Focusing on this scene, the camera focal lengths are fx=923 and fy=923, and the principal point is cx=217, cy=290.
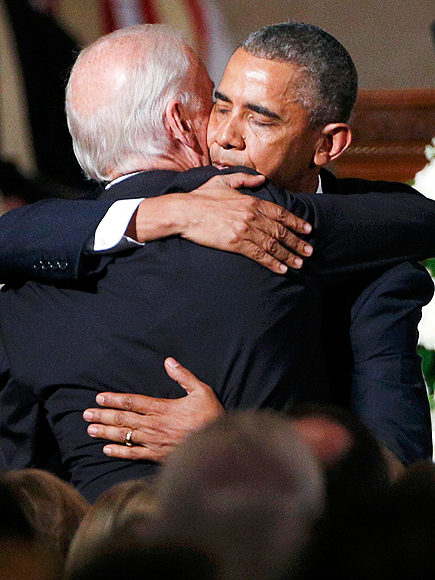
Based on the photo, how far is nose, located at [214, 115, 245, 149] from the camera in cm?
185

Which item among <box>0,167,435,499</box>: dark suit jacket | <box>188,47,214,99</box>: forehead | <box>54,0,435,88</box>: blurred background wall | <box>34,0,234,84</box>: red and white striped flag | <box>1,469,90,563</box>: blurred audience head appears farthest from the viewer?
<box>54,0,435,88</box>: blurred background wall

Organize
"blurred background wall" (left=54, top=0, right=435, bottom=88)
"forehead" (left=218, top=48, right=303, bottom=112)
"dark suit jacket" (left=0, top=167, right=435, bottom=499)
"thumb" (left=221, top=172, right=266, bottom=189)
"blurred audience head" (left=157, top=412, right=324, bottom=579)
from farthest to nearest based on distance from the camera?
1. "blurred background wall" (left=54, top=0, right=435, bottom=88)
2. "forehead" (left=218, top=48, right=303, bottom=112)
3. "thumb" (left=221, top=172, right=266, bottom=189)
4. "dark suit jacket" (left=0, top=167, right=435, bottom=499)
5. "blurred audience head" (left=157, top=412, right=324, bottom=579)

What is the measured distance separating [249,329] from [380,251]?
370mm

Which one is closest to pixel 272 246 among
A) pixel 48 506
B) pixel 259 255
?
pixel 259 255

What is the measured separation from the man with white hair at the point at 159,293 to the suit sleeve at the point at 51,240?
4 cm

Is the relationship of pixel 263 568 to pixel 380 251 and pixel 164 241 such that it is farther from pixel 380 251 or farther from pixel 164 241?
pixel 380 251

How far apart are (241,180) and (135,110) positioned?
25 cm

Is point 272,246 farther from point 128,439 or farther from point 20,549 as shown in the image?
point 20,549

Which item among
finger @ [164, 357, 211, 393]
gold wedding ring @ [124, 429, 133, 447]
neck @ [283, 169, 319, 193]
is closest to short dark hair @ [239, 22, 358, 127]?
neck @ [283, 169, 319, 193]

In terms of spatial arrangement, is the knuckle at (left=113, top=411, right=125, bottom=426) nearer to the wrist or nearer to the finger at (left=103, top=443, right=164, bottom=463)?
the finger at (left=103, top=443, right=164, bottom=463)

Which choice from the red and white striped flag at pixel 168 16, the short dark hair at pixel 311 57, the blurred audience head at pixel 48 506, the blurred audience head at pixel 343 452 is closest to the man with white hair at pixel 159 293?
the short dark hair at pixel 311 57

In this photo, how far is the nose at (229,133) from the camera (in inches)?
72.7

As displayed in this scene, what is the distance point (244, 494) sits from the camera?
2.03ft

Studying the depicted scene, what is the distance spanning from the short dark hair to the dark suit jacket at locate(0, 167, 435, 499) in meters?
0.33
